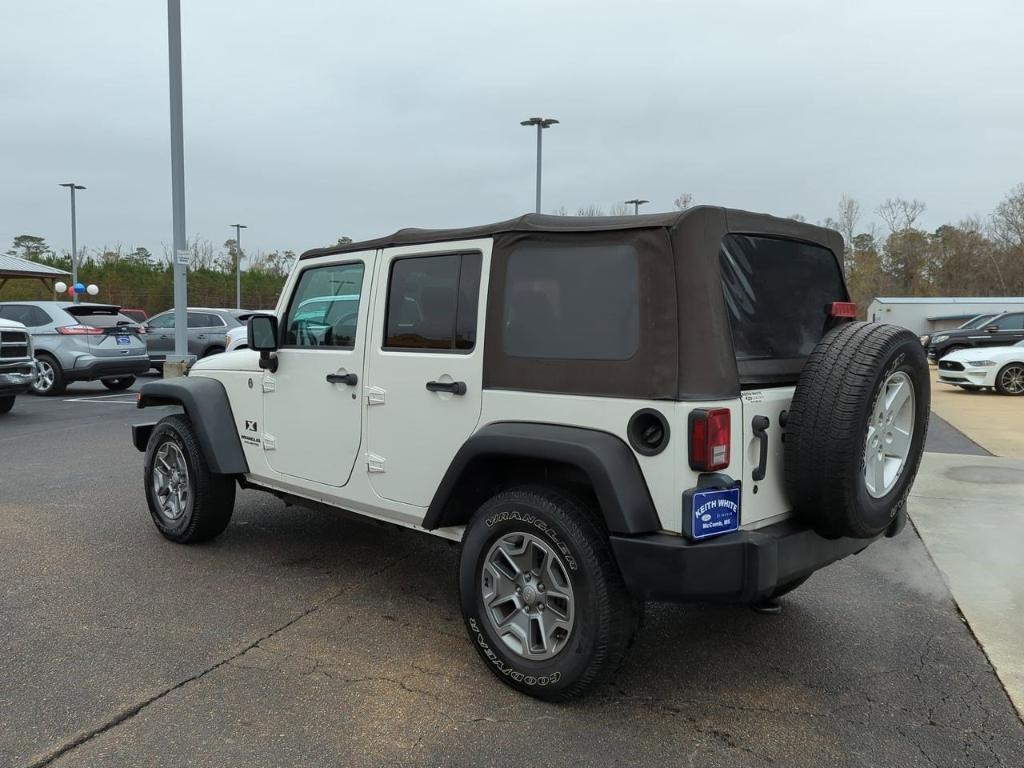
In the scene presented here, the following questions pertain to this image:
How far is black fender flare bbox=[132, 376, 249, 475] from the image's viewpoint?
16.0 feet

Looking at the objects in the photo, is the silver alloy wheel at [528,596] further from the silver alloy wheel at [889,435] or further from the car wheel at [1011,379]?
the car wheel at [1011,379]

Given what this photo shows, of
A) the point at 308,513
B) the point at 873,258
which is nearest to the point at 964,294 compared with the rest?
the point at 873,258

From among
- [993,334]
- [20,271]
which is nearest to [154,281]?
[20,271]

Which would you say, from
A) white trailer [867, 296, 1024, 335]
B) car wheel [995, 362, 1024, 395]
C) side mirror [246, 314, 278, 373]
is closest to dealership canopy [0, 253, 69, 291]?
side mirror [246, 314, 278, 373]

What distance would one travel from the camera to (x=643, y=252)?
10.1 ft

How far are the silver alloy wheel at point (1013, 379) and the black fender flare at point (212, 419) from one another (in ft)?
52.5

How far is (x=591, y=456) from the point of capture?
299 centimetres

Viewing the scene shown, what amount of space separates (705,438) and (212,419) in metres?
3.19

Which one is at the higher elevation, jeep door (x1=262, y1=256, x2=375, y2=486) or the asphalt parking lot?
jeep door (x1=262, y1=256, x2=375, y2=486)

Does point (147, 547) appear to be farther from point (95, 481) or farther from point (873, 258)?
point (873, 258)

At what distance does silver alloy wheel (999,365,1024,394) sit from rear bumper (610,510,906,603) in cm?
1594

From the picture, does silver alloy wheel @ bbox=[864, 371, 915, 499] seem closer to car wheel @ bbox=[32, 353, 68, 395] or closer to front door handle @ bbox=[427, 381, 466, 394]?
front door handle @ bbox=[427, 381, 466, 394]

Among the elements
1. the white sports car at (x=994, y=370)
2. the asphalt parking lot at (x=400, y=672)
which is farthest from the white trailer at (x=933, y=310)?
the asphalt parking lot at (x=400, y=672)

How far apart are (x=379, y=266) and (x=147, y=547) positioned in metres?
2.54
